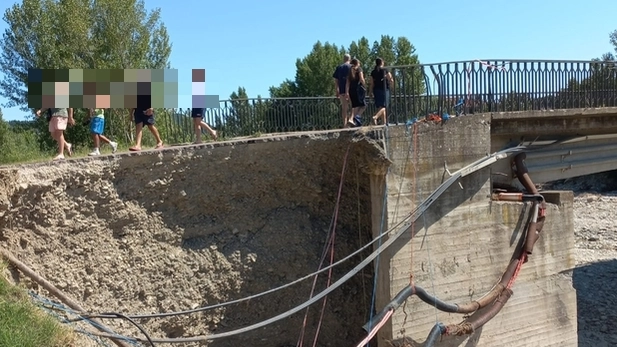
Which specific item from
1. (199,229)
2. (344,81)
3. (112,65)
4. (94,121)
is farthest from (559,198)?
(112,65)

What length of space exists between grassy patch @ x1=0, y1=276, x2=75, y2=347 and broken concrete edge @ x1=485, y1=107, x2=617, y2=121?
681cm

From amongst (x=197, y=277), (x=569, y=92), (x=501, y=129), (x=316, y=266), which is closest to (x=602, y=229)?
(x=569, y=92)

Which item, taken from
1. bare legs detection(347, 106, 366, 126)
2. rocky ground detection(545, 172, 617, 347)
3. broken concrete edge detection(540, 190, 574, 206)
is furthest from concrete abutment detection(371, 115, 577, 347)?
rocky ground detection(545, 172, 617, 347)

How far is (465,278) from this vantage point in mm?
9039

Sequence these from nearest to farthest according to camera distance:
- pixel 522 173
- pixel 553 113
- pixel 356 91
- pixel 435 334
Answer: pixel 435 334
pixel 522 173
pixel 356 91
pixel 553 113

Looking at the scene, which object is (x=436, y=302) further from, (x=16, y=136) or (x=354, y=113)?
(x=16, y=136)

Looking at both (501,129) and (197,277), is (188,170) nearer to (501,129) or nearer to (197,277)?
(197,277)

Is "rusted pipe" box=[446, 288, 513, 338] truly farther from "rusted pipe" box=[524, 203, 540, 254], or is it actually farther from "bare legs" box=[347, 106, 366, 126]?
"bare legs" box=[347, 106, 366, 126]

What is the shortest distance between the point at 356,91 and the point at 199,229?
13.1 feet

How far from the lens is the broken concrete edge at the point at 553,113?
9703 millimetres

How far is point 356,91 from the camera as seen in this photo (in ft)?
34.3

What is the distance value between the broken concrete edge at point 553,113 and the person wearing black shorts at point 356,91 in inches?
85.2

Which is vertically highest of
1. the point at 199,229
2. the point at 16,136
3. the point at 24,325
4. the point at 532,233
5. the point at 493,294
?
the point at 16,136

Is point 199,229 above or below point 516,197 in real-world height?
below
